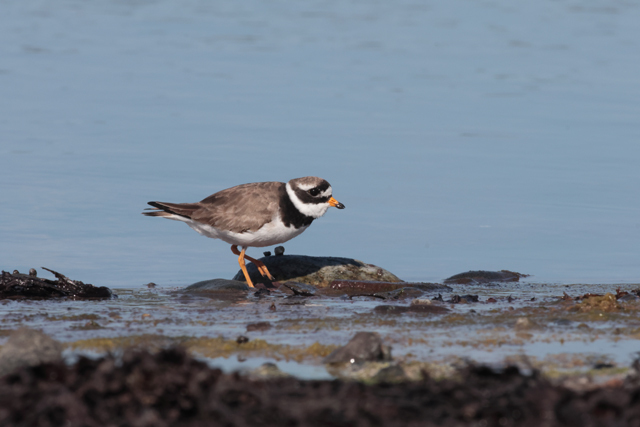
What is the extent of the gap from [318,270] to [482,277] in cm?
224

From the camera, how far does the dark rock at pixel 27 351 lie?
19.4 ft

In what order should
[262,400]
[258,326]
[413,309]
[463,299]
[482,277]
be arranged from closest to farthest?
[262,400] < [258,326] < [413,309] < [463,299] < [482,277]

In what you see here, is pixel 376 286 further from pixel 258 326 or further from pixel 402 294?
pixel 258 326

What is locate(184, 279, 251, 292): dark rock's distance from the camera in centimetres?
1069

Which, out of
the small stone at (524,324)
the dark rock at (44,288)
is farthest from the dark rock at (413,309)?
the dark rock at (44,288)

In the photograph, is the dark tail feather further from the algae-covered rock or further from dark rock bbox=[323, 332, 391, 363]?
dark rock bbox=[323, 332, 391, 363]

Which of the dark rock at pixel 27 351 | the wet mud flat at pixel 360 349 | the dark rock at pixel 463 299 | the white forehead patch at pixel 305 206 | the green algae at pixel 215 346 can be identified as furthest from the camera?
the white forehead patch at pixel 305 206

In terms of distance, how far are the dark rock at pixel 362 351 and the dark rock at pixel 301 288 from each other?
3.93 meters

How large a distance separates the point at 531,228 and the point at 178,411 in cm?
944

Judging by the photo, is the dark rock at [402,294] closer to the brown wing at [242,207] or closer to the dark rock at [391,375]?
the brown wing at [242,207]

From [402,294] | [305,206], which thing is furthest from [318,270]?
[402,294]

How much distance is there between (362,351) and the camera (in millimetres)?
6598

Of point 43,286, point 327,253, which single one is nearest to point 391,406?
point 43,286

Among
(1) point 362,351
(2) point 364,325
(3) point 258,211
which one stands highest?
(3) point 258,211
